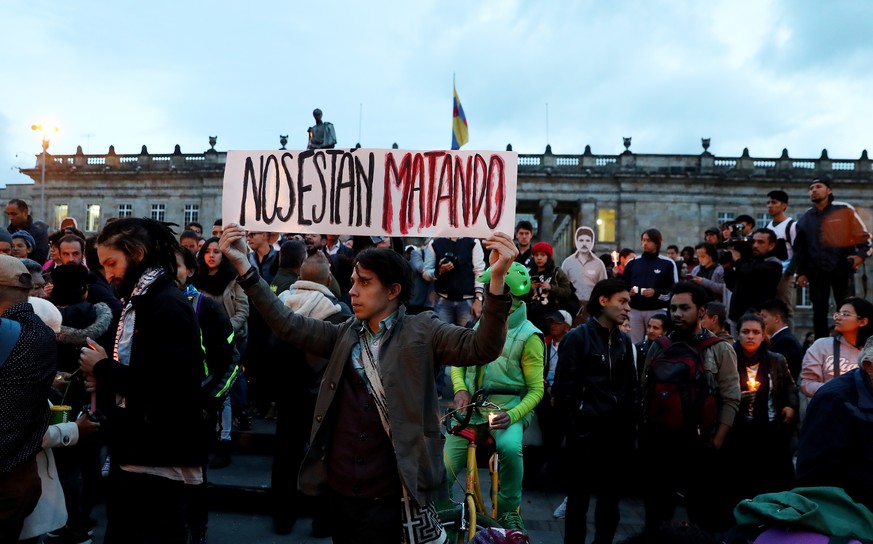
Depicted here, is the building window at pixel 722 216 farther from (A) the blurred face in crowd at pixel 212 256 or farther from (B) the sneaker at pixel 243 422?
(A) the blurred face in crowd at pixel 212 256

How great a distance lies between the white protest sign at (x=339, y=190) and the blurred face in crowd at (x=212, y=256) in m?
2.58

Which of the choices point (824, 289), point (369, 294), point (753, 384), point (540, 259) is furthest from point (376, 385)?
point (824, 289)

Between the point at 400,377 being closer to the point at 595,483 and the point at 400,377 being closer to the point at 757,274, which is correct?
the point at 595,483

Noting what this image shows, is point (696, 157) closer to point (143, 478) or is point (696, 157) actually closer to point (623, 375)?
point (623, 375)

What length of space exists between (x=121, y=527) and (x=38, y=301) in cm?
154

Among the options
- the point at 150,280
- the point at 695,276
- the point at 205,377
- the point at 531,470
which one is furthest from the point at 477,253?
the point at 150,280

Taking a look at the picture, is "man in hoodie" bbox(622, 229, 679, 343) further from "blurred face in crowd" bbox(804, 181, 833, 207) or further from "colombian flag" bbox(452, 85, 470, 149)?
"colombian flag" bbox(452, 85, 470, 149)

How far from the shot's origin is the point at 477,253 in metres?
8.12

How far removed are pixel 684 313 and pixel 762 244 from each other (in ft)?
12.2

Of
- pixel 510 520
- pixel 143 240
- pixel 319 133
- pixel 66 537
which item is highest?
pixel 319 133

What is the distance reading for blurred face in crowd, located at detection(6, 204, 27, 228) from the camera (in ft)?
24.4

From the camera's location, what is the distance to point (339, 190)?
3.43 m

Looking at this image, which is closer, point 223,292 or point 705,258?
point 223,292

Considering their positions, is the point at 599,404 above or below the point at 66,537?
above
